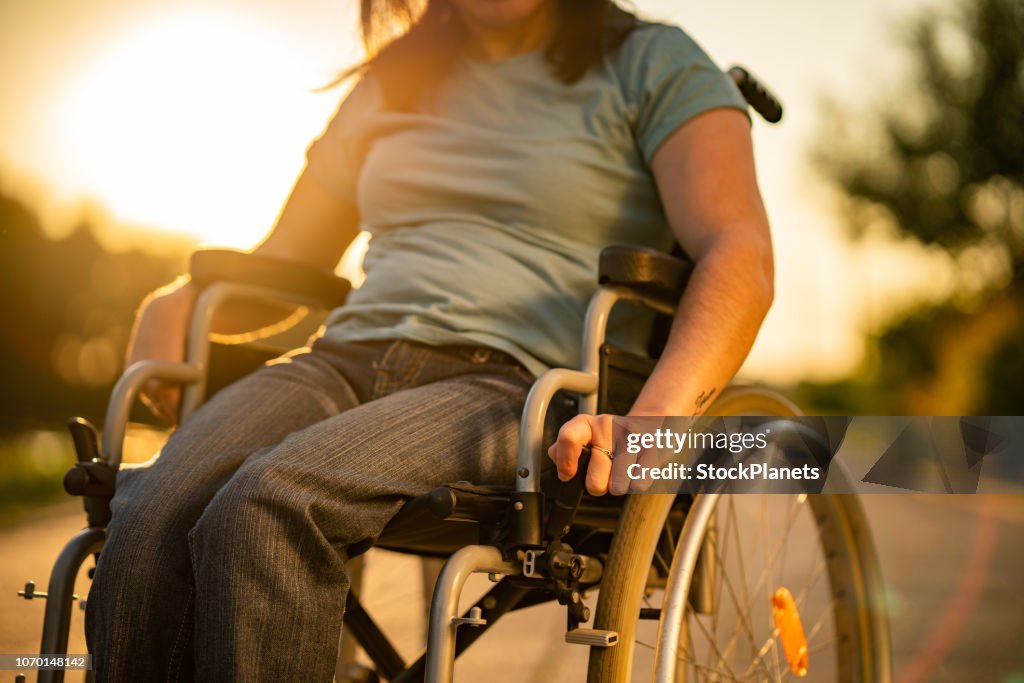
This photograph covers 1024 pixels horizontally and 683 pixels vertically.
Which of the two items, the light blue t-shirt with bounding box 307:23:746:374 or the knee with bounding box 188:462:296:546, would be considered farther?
the light blue t-shirt with bounding box 307:23:746:374

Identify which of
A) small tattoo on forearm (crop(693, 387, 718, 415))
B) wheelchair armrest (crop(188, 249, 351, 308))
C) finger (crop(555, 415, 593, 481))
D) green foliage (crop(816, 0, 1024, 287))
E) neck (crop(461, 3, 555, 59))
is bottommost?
A: finger (crop(555, 415, 593, 481))

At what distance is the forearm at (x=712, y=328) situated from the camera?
1.42 m

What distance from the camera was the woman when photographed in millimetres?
1258

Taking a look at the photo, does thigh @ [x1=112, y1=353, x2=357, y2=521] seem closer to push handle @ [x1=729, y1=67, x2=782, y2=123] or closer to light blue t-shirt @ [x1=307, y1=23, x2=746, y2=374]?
light blue t-shirt @ [x1=307, y1=23, x2=746, y2=374]

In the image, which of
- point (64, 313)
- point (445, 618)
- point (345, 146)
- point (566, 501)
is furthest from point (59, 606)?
point (64, 313)

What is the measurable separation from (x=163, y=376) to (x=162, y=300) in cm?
14

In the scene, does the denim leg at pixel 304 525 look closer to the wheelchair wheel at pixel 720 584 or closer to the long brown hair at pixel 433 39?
the wheelchair wheel at pixel 720 584

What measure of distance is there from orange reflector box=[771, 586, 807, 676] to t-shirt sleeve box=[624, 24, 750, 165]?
2.27ft

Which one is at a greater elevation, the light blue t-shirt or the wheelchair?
the light blue t-shirt

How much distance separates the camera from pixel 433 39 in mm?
1937

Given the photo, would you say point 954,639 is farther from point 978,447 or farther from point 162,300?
point 162,300

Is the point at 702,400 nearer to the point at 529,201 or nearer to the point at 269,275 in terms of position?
the point at 529,201

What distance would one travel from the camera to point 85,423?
166 cm

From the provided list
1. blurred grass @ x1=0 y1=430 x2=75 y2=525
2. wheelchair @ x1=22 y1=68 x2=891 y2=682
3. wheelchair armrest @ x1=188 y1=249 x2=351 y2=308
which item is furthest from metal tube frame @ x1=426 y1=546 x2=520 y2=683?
blurred grass @ x1=0 y1=430 x2=75 y2=525
